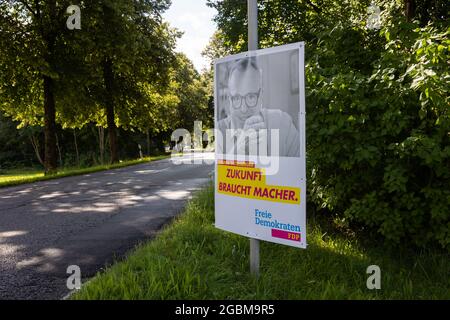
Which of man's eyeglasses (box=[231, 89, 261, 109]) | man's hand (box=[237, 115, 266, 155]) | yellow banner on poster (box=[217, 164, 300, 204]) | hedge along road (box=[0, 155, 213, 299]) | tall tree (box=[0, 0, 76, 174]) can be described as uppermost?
tall tree (box=[0, 0, 76, 174])

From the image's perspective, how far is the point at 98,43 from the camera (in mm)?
18500

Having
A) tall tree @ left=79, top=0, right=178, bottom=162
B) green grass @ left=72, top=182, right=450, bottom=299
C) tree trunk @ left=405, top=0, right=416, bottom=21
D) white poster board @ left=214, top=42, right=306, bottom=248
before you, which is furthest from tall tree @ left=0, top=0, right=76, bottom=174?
white poster board @ left=214, top=42, right=306, bottom=248

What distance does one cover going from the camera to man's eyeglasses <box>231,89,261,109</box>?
412cm

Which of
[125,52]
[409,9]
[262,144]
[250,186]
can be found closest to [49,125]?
[125,52]

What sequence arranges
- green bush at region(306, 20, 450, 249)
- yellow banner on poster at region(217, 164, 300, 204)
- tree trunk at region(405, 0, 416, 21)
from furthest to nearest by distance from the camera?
tree trunk at region(405, 0, 416, 21)
green bush at region(306, 20, 450, 249)
yellow banner on poster at region(217, 164, 300, 204)

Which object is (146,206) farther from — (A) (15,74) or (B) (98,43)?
(A) (15,74)

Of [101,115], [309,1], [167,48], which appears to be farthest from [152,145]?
[309,1]

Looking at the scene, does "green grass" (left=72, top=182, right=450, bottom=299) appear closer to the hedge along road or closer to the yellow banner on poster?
the hedge along road

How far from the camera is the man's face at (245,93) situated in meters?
4.11

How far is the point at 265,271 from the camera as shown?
14.8ft

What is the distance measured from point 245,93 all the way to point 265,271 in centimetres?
193

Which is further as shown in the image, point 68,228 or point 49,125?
point 49,125

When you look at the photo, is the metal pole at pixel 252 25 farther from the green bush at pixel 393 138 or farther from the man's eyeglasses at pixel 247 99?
the green bush at pixel 393 138

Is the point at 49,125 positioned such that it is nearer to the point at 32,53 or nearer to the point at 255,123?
the point at 32,53
